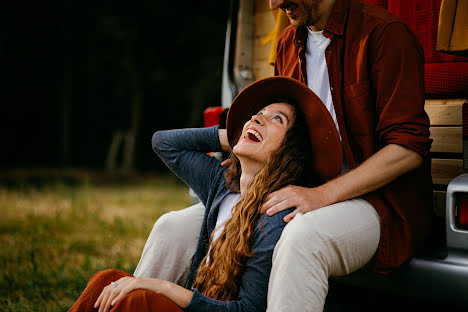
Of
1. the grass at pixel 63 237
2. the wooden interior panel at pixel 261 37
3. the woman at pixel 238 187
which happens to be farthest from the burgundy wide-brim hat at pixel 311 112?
the grass at pixel 63 237

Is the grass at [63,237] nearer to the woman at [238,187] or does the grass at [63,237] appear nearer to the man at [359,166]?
the woman at [238,187]

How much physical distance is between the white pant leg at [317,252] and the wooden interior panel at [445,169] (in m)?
0.90

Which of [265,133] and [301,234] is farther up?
[265,133]

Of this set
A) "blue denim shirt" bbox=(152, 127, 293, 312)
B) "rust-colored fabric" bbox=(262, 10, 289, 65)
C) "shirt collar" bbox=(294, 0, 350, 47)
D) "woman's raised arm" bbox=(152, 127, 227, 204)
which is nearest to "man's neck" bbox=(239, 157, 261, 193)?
"blue denim shirt" bbox=(152, 127, 293, 312)

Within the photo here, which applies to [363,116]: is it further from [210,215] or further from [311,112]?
[210,215]

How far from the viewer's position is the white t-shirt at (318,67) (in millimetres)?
2451

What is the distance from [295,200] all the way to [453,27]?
4.02ft

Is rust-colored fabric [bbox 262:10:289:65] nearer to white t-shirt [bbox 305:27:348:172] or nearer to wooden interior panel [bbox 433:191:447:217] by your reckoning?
white t-shirt [bbox 305:27:348:172]

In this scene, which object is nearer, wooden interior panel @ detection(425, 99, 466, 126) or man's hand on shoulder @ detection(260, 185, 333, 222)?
man's hand on shoulder @ detection(260, 185, 333, 222)

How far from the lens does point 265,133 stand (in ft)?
7.23

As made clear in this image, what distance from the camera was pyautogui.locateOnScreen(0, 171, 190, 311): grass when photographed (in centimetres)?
348

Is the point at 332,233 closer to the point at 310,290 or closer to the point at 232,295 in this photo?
the point at 310,290

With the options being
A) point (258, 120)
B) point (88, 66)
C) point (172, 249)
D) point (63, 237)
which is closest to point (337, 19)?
point (258, 120)

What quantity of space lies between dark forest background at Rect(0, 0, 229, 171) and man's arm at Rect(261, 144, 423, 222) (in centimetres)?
1180
